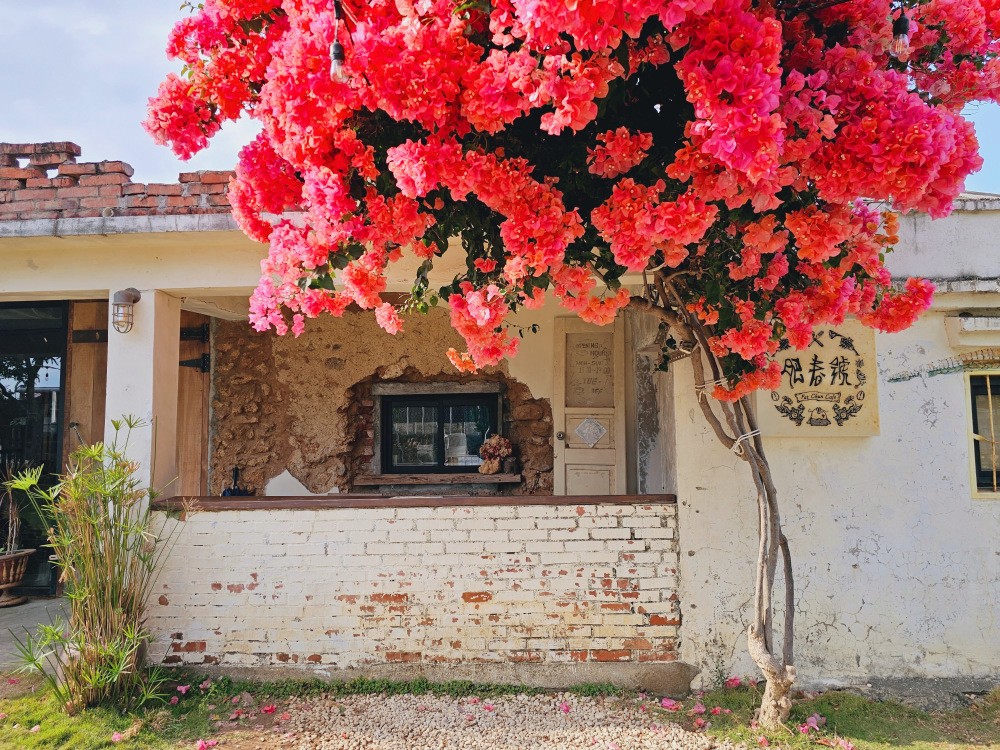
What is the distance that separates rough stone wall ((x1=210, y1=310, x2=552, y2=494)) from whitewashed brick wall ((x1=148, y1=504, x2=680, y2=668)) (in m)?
2.11

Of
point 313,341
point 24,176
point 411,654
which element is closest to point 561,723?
point 411,654

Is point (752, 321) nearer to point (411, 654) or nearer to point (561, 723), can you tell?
point (561, 723)

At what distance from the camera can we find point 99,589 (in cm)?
380

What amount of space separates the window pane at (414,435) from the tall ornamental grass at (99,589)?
2796 millimetres

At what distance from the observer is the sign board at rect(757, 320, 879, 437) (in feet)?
13.5

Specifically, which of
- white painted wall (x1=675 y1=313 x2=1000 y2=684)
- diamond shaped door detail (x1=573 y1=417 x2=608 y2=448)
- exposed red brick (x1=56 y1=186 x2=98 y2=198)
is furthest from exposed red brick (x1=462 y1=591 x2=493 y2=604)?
exposed red brick (x1=56 y1=186 x2=98 y2=198)

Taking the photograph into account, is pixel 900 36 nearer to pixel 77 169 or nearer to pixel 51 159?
pixel 77 169

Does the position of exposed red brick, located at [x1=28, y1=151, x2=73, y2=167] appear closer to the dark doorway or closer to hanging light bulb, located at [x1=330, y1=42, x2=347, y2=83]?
the dark doorway

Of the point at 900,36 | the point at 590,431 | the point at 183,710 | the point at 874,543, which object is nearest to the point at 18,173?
the point at 183,710

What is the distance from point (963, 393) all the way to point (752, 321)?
218 cm

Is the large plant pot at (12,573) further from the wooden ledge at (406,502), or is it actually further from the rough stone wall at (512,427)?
the rough stone wall at (512,427)

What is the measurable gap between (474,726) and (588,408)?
3067 millimetres

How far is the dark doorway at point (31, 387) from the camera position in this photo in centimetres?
573

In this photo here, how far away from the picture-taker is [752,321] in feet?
9.71
